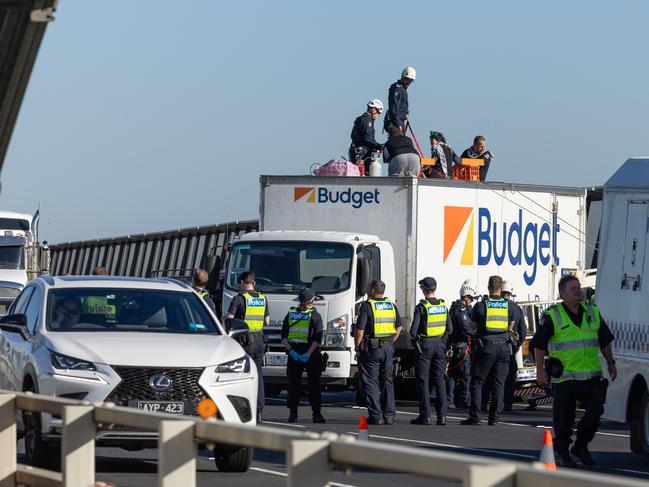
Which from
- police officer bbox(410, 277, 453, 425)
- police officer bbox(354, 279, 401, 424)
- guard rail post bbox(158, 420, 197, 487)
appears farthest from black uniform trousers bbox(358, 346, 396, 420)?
guard rail post bbox(158, 420, 197, 487)

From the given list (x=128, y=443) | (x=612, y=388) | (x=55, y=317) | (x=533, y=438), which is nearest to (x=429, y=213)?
(x=533, y=438)

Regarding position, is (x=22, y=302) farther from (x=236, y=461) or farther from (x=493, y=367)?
(x=493, y=367)

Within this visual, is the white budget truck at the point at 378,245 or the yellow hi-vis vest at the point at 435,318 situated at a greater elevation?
the white budget truck at the point at 378,245

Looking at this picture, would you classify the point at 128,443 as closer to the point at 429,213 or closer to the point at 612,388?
the point at 612,388

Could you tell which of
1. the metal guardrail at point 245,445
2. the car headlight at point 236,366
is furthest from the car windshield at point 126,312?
the metal guardrail at point 245,445

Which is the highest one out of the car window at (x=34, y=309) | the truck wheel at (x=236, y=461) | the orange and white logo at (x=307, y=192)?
the orange and white logo at (x=307, y=192)

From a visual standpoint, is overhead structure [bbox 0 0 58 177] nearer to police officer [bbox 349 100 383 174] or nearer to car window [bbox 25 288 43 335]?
car window [bbox 25 288 43 335]

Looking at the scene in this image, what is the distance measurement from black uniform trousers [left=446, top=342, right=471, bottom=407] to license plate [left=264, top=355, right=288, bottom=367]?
7.61 ft

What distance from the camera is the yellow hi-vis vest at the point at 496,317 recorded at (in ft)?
62.9

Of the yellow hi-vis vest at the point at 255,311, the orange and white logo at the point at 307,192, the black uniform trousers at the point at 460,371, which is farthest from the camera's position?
the orange and white logo at the point at 307,192

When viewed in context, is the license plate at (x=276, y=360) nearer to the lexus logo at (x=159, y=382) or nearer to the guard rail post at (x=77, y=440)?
the lexus logo at (x=159, y=382)

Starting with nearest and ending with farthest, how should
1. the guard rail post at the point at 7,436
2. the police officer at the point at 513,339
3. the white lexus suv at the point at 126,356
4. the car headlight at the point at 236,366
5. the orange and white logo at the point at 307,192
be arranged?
the guard rail post at the point at 7,436 < the white lexus suv at the point at 126,356 < the car headlight at the point at 236,366 < the police officer at the point at 513,339 < the orange and white logo at the point at 307,192

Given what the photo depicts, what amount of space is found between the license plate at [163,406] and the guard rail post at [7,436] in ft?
11.2

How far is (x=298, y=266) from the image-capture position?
2253 centimetres
